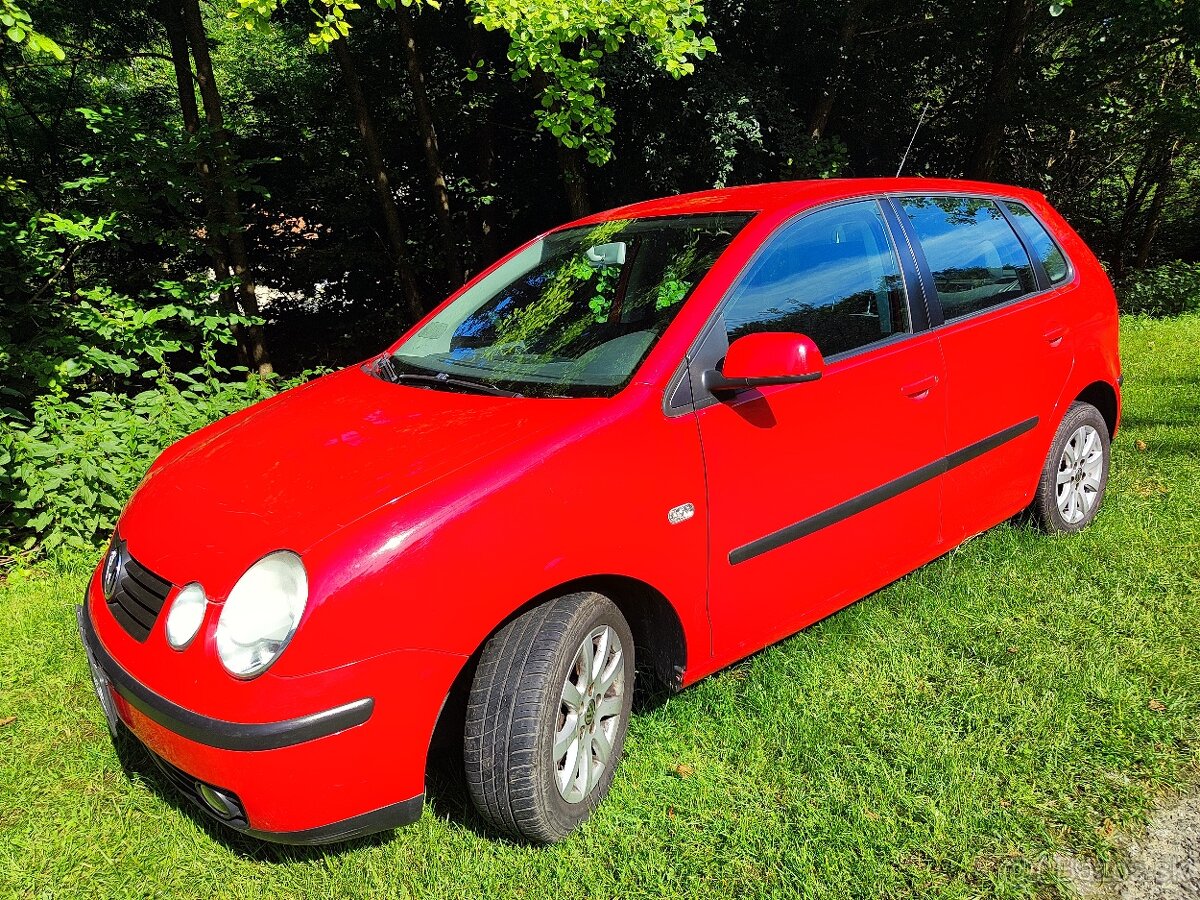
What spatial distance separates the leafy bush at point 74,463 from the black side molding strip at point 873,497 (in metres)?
3.52

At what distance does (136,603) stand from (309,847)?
0.84m

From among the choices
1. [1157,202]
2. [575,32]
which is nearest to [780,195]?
[575,32]

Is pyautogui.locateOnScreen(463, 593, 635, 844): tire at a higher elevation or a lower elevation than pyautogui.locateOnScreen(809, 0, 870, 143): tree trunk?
lower

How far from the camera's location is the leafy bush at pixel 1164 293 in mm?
12164

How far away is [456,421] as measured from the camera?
244cm

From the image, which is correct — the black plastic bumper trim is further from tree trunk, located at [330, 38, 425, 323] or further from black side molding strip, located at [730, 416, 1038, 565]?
tree trunk, located at [330, 38, 425, 323]

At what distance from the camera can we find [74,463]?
4.52 metres

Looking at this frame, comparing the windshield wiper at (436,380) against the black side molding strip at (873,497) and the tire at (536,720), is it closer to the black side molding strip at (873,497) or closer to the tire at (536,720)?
the tire at (536,720)

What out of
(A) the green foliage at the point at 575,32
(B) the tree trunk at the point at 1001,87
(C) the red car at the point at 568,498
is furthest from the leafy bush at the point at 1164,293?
(C) the red car at the point at 568,498

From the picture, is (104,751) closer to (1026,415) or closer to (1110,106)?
(1026,415)

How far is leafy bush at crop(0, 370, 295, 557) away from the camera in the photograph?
14.4 feet

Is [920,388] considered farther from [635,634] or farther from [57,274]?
[57,274]

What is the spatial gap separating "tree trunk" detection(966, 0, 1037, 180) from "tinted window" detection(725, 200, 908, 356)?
1107cm

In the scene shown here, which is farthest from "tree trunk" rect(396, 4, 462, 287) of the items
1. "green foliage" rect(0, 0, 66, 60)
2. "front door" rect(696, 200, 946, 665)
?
"front door" rect(696, 200, 946, 665)
